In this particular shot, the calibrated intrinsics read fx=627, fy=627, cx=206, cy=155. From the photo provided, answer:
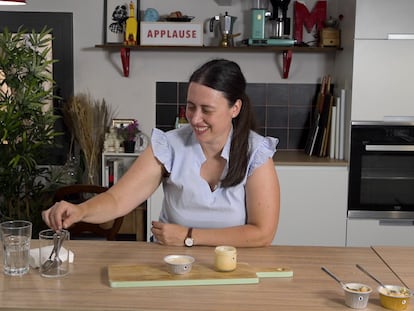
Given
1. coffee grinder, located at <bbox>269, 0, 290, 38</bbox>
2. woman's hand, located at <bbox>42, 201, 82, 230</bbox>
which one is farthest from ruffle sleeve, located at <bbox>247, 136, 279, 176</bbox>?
coffee grinder, located at <bbox>269, 0, 290, 38</bbox>

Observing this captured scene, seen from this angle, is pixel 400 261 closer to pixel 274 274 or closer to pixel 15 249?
pixel 274 274

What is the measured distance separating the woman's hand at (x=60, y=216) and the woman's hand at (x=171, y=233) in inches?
11.0

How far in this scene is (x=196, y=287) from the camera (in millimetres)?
1708

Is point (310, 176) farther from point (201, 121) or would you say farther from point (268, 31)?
point (201, 121)

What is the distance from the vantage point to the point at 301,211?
12.4 feet

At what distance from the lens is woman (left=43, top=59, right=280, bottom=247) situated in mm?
2123

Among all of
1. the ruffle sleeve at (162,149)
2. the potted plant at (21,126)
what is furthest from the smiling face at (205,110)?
the potted plant at (21,126)

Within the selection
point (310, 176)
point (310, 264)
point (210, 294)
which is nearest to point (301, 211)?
point (310, 176)

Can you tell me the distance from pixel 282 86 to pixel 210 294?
2767 mm

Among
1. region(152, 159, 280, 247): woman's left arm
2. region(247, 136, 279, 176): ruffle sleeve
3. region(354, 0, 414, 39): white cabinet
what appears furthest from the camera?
region(354, 0, 414, 39): white cabinet

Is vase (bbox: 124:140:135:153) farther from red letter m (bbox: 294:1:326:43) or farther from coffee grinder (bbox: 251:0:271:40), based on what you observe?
red letter m (bbox: 294:1:326:43)

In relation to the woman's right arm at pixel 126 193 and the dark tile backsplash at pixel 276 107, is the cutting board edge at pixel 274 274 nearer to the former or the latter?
the woman's right arm at pixel 126 193

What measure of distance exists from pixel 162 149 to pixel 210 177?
20 cm

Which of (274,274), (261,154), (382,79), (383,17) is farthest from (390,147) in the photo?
(274,274)
